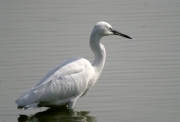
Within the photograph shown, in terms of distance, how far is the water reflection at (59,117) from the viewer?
1101 cm

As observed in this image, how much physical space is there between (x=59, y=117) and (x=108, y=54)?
3.98 m

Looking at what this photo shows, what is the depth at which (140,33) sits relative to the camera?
16.3 metres

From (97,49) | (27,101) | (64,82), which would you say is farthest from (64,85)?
(97,49)

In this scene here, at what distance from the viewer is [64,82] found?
37.2 feet

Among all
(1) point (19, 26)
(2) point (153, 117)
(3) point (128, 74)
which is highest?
(1) point (19, 26)

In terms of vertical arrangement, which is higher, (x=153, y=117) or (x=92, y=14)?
(x=92, y=14)

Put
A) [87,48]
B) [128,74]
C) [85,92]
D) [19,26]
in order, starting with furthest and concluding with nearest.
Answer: [19,26] < [87,48] < [128,74] < [85,92]

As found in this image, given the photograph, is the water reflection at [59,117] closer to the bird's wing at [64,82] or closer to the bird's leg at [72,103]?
the bird's leg at [72,103]

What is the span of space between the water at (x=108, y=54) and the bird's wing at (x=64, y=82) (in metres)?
0.48

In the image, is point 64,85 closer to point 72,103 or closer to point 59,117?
point 72,103

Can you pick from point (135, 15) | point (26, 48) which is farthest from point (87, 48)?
point (135, 15)

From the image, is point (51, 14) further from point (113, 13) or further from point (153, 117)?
point (153, 117)

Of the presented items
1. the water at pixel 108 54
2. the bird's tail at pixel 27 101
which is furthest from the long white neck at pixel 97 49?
the bird's tail at pixel 27 101

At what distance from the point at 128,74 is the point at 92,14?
5.90 meters
